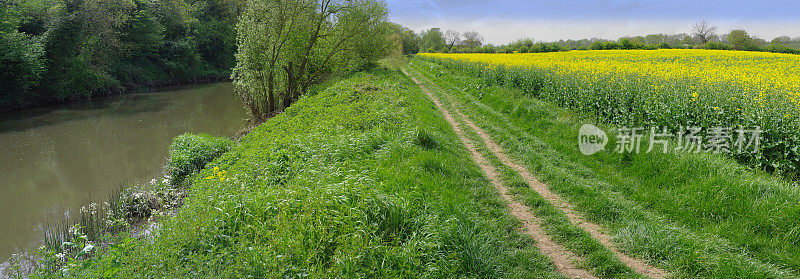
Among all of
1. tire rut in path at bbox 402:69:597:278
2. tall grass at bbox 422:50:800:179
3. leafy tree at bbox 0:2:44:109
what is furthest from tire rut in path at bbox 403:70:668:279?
leafy tree at bbox 0:2:44:109

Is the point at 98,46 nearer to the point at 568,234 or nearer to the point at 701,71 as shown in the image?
the point at 568,234

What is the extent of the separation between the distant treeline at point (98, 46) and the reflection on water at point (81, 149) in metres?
2.00

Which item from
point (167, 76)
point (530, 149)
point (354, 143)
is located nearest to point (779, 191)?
point (530, 149)

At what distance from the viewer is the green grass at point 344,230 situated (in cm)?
402

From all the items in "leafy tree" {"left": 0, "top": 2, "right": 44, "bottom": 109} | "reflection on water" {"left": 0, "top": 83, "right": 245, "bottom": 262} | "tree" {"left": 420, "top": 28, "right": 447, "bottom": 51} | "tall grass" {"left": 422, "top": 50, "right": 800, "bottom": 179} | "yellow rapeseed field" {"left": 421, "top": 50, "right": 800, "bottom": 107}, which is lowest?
"reflection on water" {"left": 0, "top": 83, "right": 245, "bottom": 262}

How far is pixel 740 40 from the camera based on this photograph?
4438cm

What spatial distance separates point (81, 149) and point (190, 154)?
307 inches

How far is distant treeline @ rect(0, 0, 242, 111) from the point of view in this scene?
22.7 meters

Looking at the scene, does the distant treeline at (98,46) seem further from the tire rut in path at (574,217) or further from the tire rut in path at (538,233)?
the tire rut in path at (538,233)

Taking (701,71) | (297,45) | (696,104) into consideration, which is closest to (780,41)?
(701,71)

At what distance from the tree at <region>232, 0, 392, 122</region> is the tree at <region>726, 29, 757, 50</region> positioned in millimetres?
42087

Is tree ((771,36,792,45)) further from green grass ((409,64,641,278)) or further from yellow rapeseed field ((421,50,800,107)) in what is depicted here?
green grass ((409,64,641,278))

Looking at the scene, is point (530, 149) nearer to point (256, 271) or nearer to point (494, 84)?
point (256, 271)

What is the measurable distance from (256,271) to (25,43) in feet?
95.0
